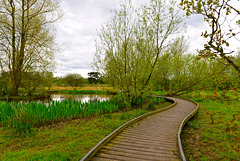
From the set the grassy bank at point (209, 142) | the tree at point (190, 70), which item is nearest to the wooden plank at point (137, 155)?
the grassy bank at point (209, 142)

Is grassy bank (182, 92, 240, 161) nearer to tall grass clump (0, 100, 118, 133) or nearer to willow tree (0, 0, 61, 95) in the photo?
tall grass clump (0, 100, 118, 133)

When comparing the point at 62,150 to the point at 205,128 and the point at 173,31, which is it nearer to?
the point at 205,128

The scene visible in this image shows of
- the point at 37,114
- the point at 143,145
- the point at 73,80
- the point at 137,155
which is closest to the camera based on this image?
the point at 137,155

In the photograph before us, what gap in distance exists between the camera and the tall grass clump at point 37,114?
20.6 feet

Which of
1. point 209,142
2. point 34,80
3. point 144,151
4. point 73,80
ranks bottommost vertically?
point 209,142

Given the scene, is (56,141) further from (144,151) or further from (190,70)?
(190,70)

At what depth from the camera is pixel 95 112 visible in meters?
8.62

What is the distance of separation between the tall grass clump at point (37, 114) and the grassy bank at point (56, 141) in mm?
330

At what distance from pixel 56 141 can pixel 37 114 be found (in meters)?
2.05

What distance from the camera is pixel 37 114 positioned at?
6.62 m

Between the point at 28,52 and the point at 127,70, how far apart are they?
427 inches

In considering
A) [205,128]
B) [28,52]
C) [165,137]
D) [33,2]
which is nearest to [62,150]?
[165,137]

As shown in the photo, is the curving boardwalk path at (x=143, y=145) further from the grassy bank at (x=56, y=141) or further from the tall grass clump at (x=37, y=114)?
the tall grass clump at (x=37, y=114)

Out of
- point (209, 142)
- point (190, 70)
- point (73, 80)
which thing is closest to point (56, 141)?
point (209, 142)
